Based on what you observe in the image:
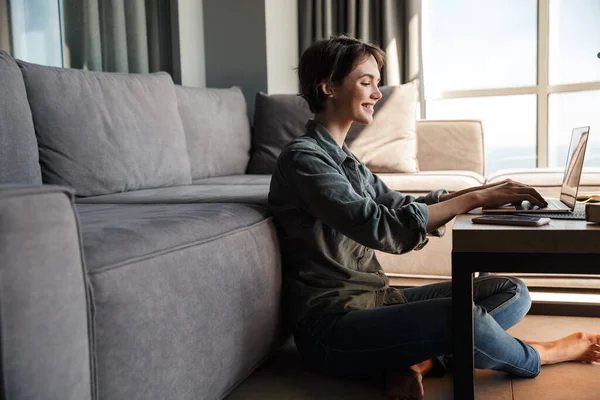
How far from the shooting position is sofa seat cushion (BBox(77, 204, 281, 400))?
3.26 ft

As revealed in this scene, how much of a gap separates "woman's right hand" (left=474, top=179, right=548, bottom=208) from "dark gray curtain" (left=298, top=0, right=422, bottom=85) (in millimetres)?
2762

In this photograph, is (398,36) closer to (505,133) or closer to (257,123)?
(505,133)

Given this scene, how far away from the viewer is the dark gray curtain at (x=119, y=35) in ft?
9.44

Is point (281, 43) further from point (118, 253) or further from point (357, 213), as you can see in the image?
point (118, 253)

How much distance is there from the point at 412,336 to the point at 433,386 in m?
0.25

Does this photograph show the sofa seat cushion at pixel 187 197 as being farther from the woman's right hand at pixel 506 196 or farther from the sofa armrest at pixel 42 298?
the sofa armrest at pixel 42 298

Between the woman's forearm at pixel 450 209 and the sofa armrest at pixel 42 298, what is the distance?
744mm

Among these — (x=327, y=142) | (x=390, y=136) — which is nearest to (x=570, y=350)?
→ (x=327, y=142)

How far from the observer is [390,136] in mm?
2967

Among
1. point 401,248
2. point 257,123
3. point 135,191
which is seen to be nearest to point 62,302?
point 401,248

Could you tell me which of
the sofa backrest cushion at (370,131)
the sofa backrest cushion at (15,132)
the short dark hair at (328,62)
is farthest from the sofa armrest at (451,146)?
the sofa backrest cushion at (15,132)

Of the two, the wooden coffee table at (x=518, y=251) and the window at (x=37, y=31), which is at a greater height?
the window at (x=37, y=31)

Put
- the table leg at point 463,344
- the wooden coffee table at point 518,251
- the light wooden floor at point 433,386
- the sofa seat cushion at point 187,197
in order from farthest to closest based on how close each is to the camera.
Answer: the sofa seat cushion at point 187,197, the light wooden floor at point 433,386, the table leg at point 463,344, the wooden coffee table at point 518,251

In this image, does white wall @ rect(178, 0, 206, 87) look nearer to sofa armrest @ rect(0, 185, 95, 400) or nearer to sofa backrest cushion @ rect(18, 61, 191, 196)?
sofa backrest cushion @ rect(18, 61, 191, 196)
